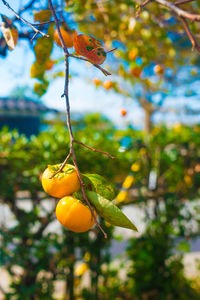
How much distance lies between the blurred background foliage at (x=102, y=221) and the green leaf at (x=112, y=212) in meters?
1.17

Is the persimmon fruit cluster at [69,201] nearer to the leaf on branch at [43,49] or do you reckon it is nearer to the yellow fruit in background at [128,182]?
the leaf on branch at [43,49]

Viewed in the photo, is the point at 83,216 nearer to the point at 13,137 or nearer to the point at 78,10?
the point at 13,137

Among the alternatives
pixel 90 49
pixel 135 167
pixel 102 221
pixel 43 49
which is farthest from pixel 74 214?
pixel 135 167

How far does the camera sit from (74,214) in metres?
0.56

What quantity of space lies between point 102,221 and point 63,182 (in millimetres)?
1368

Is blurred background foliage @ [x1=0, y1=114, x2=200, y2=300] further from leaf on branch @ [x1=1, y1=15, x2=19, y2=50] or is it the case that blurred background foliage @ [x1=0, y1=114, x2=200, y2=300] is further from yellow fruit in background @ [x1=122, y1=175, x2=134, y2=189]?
leaf on branch @ [x1=1, y1=15, x2=19, y2=50]

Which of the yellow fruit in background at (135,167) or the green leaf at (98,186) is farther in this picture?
the yellow fruit in background at (135,167)

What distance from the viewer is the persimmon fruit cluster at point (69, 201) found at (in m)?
0.56

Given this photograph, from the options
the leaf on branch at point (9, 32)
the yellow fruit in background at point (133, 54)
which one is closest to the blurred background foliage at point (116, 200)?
the yellow fruit in background at point (133, 54)

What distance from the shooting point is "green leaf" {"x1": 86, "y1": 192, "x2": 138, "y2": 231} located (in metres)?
0.50

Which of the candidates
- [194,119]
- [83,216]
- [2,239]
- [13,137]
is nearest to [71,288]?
[2,239]

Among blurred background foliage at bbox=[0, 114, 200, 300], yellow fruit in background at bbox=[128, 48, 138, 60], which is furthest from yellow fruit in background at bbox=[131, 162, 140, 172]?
yellow fruit in background at bbox=[128, 48, 138, 60]

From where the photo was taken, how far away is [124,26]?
2041mm

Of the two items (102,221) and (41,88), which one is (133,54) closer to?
(41,88)
